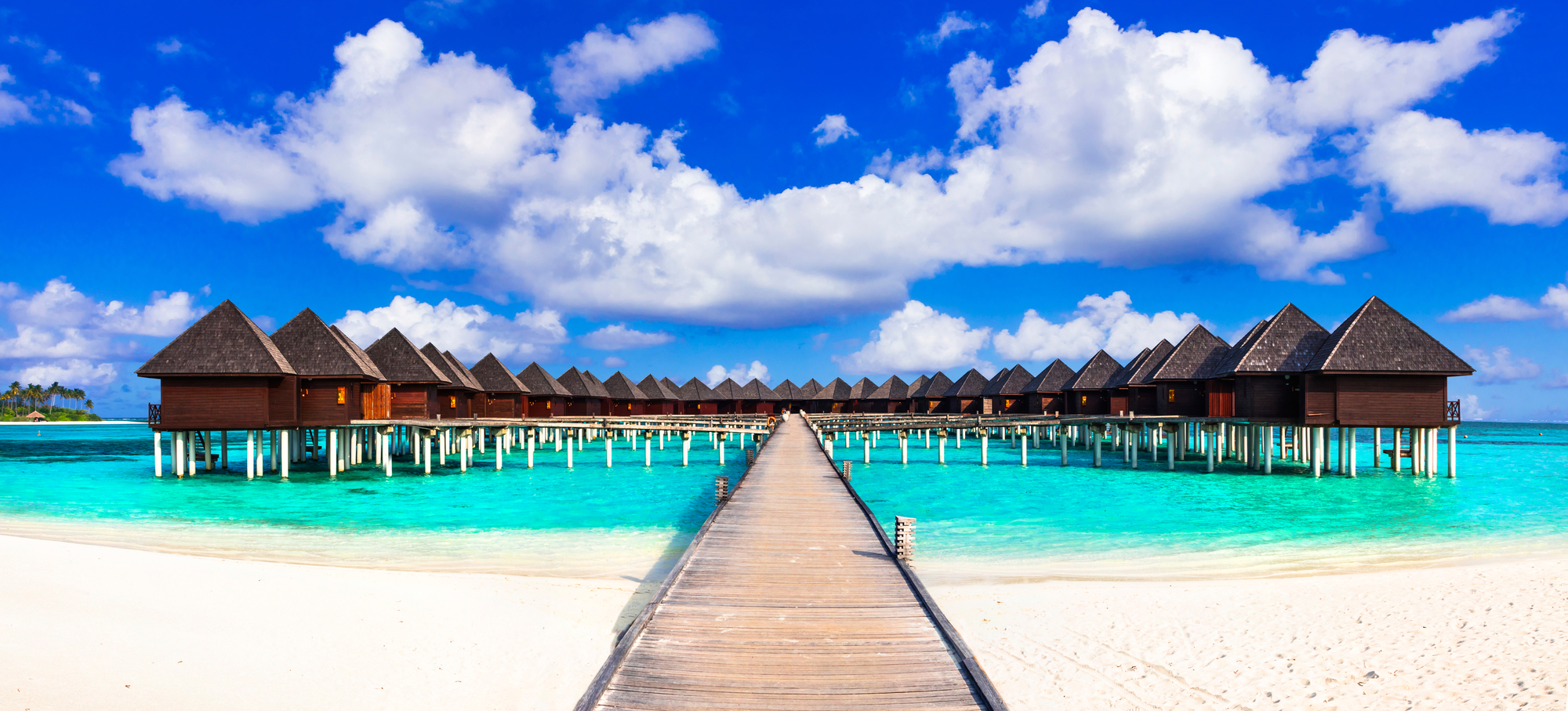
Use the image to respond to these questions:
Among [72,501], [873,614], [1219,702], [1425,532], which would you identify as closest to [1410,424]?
[1425,532]

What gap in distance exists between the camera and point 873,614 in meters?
6.91

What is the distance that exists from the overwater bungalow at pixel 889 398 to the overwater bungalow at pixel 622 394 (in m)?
21.2

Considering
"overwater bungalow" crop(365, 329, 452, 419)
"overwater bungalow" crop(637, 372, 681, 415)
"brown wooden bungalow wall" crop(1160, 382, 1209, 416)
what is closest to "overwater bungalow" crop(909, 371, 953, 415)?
"overwater bungalow" crop(637, 372, 681, 415)

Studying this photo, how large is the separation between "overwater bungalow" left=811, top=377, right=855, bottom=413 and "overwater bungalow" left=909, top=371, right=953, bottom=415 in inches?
251

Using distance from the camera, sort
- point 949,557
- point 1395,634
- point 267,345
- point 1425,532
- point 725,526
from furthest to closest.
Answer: point 267,345, point 1425,532, point 949,557, point 725,526, point 1395,634

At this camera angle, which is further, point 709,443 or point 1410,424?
point 709,443

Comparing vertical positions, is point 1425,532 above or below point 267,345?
below

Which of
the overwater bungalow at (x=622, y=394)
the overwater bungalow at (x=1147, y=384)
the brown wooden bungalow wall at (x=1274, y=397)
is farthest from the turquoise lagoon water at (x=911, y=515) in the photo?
the overwater bungalow at (x=622, y=394)

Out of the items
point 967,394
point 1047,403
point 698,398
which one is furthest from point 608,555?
point 698,398

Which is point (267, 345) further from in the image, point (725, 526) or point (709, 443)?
point (709, 443)

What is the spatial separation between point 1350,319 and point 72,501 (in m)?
39.6

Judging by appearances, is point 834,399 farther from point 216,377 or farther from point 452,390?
point 216,377

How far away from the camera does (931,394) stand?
63.8 m

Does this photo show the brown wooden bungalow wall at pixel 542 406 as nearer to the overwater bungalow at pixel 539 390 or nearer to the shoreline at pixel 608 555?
the overwater bungalow at pixel 539 390
